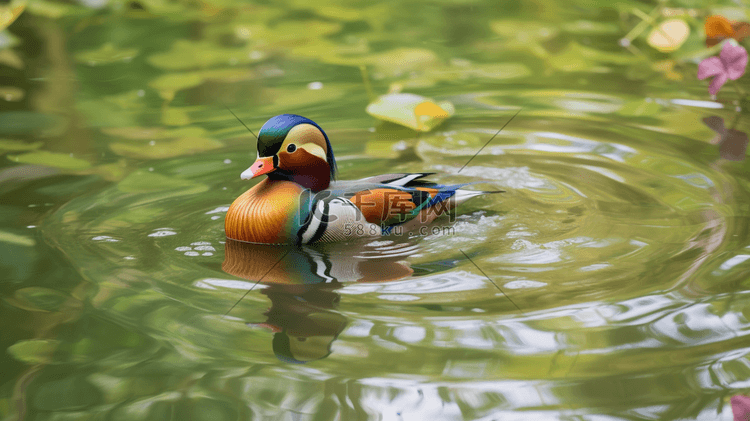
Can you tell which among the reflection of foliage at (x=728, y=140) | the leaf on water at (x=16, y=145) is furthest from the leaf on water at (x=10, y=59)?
the reflection of foliage at (x=728, y=140)

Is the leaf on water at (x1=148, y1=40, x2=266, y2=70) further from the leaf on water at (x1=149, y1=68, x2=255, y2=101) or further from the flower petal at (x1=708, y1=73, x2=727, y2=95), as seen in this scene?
the flower petal at (x1=708, y1=73, x2=727, y2=95)

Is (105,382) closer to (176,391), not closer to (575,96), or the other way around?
(176,391)

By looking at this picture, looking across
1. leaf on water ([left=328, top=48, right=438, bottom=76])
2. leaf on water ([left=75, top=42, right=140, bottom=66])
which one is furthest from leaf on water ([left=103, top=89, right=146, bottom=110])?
leaf on water ([left=328, top=48, right=438, bottom=76])

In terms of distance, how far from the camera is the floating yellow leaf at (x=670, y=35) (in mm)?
5832

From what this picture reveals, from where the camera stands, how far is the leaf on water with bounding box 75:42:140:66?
6020 millimetres

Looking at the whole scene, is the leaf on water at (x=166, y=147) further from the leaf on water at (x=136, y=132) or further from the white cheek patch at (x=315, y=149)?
the white cheek patch at (x=315, y=149)

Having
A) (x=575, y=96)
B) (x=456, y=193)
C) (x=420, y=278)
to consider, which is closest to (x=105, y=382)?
(x=420, y=278)

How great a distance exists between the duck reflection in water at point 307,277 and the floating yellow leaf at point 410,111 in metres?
1.58

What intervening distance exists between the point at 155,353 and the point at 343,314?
2.13 feet

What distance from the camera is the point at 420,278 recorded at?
296 centimetres

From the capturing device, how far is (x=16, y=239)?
3367 mm

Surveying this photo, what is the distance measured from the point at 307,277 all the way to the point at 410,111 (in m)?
1.97

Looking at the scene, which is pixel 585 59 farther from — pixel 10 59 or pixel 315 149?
pixel 10 59

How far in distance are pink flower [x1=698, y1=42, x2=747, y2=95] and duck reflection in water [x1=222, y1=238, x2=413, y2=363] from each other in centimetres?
238
